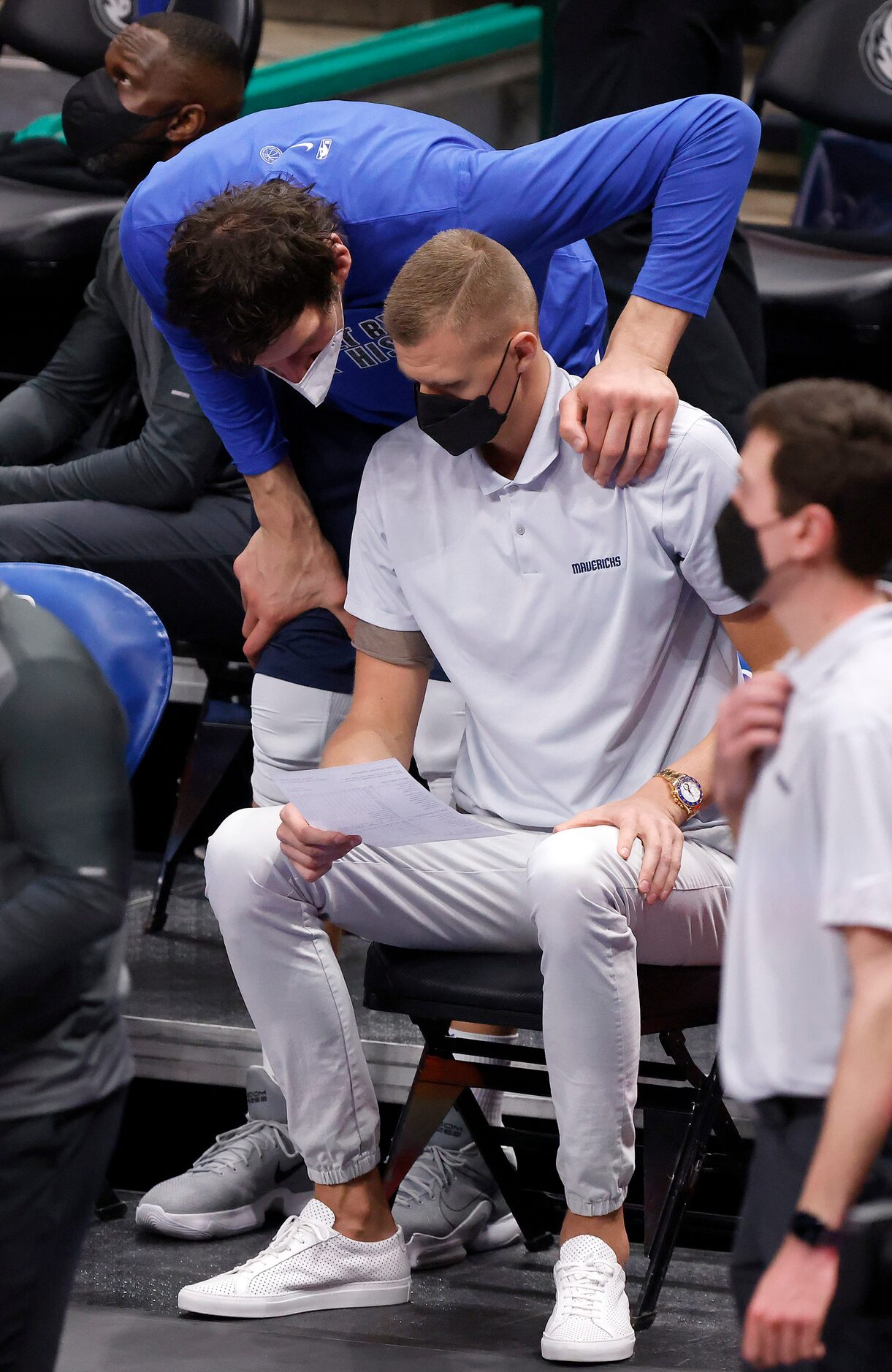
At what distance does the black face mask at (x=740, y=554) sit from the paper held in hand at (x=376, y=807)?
0.74 meters

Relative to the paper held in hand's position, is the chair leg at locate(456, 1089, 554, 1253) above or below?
below

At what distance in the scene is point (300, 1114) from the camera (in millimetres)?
2129

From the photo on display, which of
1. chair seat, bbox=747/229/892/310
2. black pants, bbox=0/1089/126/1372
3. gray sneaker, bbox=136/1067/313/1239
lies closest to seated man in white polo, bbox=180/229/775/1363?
gray sneaker, bbox=136/1067/313/1239

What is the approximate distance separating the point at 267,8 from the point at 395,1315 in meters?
6.65

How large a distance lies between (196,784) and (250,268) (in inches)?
48.2

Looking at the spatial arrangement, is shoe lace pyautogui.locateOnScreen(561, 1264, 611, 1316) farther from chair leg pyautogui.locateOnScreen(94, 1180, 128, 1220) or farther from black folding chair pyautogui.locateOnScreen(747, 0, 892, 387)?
black folding chair pyautogui.locateOnScreen(747, 0, 892, 387)

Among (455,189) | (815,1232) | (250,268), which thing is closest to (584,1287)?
(815,1232)

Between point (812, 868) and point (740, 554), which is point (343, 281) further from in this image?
point (812, 868)

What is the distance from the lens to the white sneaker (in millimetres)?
1897

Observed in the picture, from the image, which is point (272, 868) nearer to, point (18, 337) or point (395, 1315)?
point (395, 1315)

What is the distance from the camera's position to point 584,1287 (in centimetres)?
193

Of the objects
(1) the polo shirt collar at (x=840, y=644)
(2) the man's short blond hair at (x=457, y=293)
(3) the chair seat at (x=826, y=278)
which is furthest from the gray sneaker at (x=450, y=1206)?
(3) the chair seat at (x=826, y=278)

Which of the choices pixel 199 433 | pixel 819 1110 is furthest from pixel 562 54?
pixel 819 1110

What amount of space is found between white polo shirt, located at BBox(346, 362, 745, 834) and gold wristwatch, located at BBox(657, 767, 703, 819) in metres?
0.09
